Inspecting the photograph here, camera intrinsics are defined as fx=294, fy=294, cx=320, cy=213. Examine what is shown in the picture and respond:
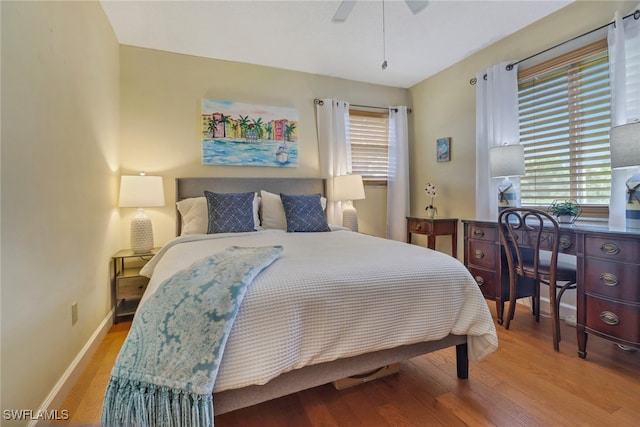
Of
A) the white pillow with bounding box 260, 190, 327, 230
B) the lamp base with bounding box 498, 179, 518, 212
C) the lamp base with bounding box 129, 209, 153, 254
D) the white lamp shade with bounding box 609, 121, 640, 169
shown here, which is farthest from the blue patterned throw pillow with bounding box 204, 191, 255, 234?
the white lamp shade with bounding box 609, 121, 640, 169

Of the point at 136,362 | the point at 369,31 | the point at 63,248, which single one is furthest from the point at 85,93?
the point at 369,31

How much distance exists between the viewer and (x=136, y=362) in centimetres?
98

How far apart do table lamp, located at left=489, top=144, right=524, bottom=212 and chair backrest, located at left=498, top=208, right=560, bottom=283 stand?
0.32 metres

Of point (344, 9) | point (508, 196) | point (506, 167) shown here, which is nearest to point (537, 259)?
point (508, 196)

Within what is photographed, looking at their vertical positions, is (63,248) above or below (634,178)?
below

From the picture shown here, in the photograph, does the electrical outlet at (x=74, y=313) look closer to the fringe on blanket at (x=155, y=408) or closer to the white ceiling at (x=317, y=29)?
the fringe on blanket at (x=155, y=408)

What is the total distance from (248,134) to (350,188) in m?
1.30

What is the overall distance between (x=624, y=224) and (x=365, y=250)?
1.85 meters

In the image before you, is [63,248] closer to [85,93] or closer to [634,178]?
[85,93]

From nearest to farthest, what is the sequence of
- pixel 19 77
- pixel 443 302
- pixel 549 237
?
pixel 19 77, pixel 443 302, pixel 549 237

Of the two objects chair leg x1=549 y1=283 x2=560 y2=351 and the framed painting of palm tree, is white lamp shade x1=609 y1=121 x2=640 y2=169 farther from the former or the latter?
the framed painting of palm tree

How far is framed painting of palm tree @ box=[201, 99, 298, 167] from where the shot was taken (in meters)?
3.19

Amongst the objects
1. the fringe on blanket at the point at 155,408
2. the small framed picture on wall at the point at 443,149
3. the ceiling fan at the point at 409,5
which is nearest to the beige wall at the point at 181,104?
the small framed picture on wall at the point at 443,149

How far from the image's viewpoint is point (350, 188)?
10.9 feet
